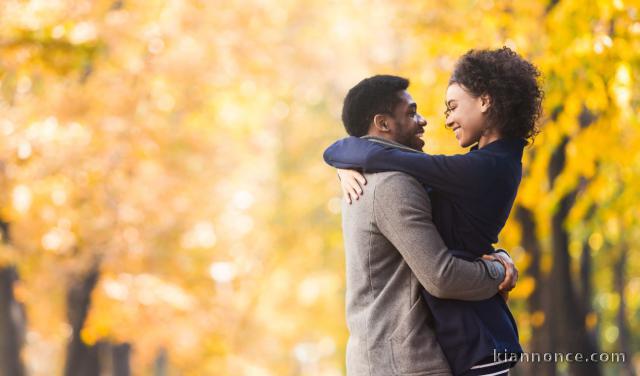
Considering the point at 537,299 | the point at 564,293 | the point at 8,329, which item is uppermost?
the point at 564,293

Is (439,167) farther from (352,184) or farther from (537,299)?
(537,299)

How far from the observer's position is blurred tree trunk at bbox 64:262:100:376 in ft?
46.9

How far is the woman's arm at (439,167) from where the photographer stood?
11.0ft

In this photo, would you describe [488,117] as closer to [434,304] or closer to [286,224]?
[434,304]

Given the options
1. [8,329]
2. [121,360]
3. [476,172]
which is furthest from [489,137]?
[121,360]

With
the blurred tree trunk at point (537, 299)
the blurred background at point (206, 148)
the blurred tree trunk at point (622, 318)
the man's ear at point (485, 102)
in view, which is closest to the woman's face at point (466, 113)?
the man's ear at point (485, 102)

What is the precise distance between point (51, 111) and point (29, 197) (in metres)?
1.40

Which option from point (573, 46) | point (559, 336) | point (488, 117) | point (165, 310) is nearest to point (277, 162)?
point (165, 310)

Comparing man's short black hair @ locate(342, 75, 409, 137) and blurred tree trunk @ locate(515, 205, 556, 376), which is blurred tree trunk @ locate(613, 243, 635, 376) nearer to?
blurred tree trunk @ locate(515, 205, 556, 376)

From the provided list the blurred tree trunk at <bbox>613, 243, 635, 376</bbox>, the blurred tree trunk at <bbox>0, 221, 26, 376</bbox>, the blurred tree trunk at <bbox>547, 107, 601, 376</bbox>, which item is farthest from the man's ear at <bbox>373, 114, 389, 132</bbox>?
the blurred tree trunk at <bbox>613, 243, 635, 376</bbox>

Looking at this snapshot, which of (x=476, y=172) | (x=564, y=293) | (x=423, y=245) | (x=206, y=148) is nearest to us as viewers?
(x=423, y=245)

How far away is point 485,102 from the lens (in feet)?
11.6

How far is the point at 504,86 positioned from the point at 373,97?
0.49 m

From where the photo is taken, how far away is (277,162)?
87.8 feet
